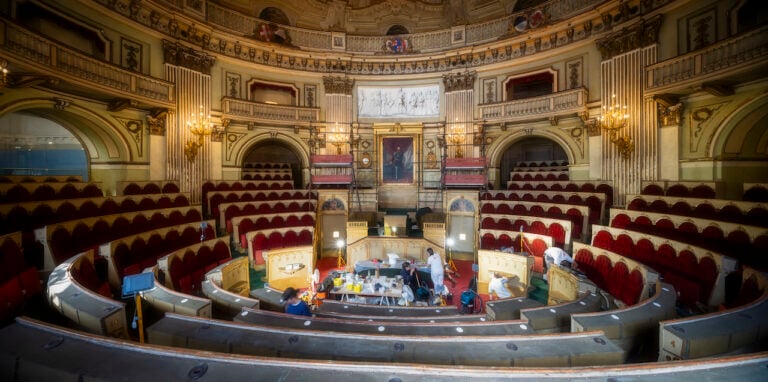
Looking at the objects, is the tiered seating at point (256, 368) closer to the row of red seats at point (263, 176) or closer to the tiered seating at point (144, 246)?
the tiered seating at point (144, 246)

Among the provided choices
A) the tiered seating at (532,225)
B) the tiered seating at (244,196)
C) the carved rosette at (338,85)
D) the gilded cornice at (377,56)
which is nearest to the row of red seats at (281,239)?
the tiered seating at (244,196)

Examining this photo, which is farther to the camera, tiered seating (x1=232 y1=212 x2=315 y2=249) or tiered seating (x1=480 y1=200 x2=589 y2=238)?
tiered seating (x1=232 y1=212 x2=315 y2=249)

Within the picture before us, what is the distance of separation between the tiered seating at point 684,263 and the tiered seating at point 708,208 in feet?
4.16

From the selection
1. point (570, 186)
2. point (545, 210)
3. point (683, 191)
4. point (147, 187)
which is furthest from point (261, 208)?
point (683, 191)

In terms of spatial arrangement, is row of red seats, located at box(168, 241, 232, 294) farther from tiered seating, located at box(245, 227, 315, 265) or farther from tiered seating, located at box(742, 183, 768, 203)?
tiered seating, located at box(742, 183, 768, 203)

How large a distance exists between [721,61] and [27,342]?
12.2m

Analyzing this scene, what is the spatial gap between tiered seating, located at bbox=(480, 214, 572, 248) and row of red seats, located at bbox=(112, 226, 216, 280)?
8.33 m

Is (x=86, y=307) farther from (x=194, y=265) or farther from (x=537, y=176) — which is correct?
(x=537, y=176)

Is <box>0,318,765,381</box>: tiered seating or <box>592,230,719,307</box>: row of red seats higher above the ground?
<box>0,318,765,381</box>: tiered seating

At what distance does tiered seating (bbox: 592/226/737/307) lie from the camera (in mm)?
4375

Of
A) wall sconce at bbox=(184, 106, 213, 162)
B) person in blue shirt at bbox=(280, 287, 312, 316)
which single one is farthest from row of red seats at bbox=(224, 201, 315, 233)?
person in blue shirt at bbox=(280, 287, 312, 316)

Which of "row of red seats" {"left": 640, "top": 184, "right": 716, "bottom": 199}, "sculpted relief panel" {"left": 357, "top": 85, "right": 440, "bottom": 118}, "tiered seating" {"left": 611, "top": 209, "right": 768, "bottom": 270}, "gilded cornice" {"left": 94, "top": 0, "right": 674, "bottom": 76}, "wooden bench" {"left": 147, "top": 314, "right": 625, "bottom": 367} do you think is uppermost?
"gilded cornice" {"left": 94, "top": 0, "right": 674, "bottom": 76}

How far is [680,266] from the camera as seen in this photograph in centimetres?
519

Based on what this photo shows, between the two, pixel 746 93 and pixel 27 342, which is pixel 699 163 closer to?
pixel 746 93
